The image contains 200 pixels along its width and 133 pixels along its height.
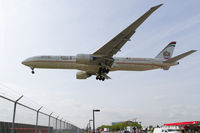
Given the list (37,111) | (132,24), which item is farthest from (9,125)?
(132,24)

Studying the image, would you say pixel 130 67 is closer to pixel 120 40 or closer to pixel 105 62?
pixel 105 62

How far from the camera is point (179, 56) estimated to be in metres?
28.7

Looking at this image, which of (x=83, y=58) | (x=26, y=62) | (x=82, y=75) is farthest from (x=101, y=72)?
(x=26, y=62)

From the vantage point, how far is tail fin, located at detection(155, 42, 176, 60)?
3606 cm

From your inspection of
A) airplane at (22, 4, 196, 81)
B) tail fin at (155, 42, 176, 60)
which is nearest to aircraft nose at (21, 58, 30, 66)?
airplane at (22, 4, 196, 81)

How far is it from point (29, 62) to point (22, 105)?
1910 cm

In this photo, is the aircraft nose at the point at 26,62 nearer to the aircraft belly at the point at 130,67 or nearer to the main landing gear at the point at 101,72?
the main landing gear at the point at 101,72

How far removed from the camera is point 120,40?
1009 inches

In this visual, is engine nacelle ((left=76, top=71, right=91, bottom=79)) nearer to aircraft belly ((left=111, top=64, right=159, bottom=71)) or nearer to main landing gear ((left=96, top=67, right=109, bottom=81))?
main landing gear ((left=96, top=67, right=109, bottom=81))

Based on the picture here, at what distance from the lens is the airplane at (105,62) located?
26391mm

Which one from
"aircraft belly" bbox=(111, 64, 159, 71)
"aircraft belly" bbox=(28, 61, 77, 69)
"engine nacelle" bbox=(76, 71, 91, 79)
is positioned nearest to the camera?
"aircraft belly" bbox=(28, 61, 77, 69)

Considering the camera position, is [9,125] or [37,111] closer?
[9,125]

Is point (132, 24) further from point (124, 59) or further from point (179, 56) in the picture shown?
point (179, 56)

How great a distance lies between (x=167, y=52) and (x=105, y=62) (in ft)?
49.4
